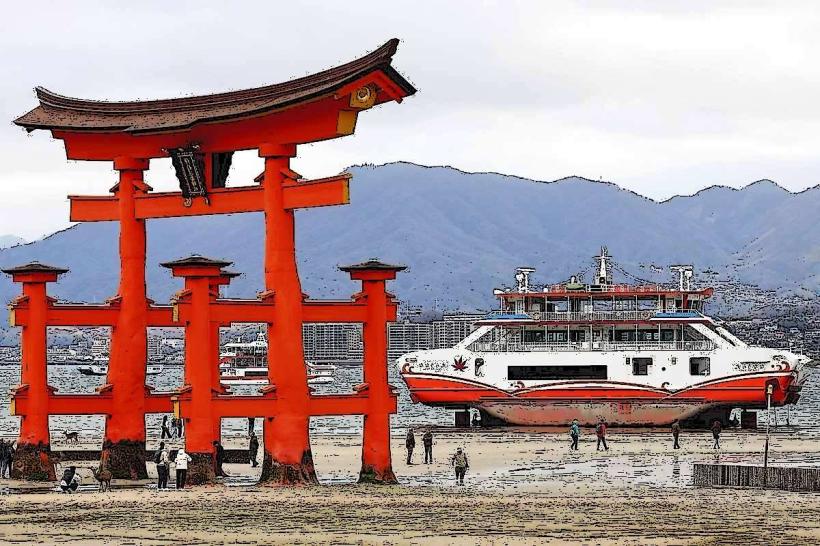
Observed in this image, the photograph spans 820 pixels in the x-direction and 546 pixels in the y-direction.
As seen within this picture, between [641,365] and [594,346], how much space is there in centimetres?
240

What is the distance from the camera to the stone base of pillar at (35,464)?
38.9 meters

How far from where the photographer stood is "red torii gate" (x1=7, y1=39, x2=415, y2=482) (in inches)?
1387

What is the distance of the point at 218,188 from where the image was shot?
37.3 m

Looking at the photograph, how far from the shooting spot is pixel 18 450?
129 ft

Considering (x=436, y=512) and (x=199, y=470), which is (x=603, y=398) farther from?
(x=436, y=512)

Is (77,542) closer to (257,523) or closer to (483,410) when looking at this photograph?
(257,523)

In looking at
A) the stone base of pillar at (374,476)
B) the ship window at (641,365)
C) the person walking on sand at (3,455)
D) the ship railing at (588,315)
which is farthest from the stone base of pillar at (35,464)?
the ship window at (641,365)

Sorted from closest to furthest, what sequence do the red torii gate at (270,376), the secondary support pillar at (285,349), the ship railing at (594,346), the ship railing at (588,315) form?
the red torii gate at (270,376) → the secondary support pillar at (285,349) → the ship railing at (594,346) → the ship railing at (588,315)

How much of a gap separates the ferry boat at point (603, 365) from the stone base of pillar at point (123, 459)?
3440 cm

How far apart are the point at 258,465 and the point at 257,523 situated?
20.5 m

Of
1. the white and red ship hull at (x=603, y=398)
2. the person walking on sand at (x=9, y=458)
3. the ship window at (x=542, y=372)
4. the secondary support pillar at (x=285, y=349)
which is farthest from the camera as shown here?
the ship window at (x=542, y=372)

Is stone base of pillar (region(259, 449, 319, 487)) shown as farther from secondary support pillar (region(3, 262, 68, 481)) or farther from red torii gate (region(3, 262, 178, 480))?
secondary support pillar (region(3, 262, 68, 481))

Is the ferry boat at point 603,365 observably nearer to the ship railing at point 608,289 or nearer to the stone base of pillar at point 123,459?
the ship railing at point 608,289

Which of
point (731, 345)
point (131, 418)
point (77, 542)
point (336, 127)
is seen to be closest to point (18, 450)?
point (131, 418)
